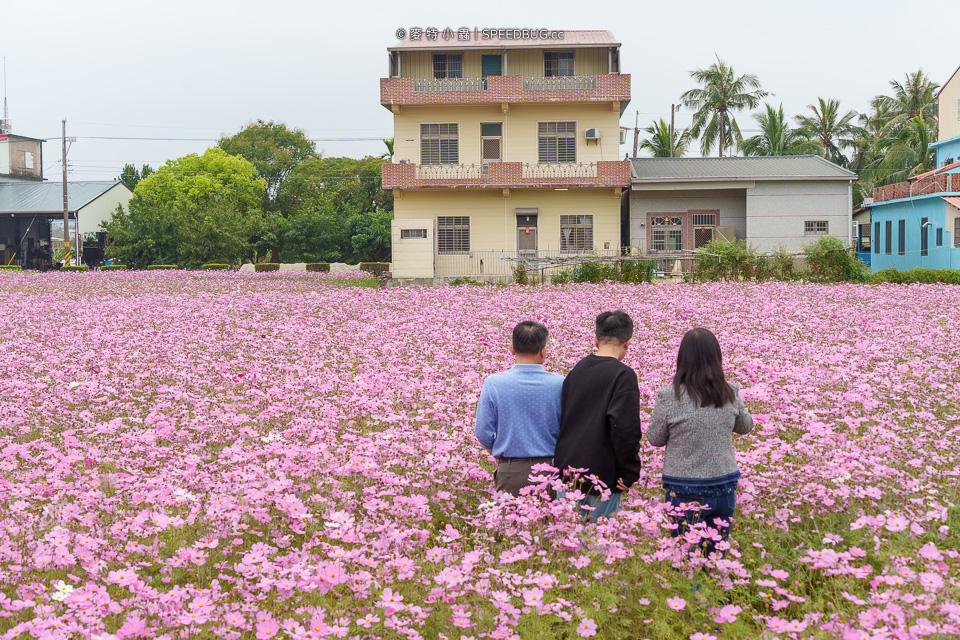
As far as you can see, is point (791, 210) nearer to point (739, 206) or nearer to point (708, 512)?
point (739, 206)

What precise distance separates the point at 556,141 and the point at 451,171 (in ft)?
15.5

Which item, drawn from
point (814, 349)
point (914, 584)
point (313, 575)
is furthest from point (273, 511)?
point (814, 349)

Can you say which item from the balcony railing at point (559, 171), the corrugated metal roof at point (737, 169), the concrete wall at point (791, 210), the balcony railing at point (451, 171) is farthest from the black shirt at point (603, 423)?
the concrete wall at point (791, 210)

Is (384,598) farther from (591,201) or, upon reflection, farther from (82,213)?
(82,213)

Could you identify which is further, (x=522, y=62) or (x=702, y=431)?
(x=522, y=62)

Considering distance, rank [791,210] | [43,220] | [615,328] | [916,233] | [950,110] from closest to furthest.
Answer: [615,328] < [791,210] < [916,233] < [950,110] < [43,220]

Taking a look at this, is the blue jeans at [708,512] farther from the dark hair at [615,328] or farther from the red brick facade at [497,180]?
the red brick facade at [497,180]

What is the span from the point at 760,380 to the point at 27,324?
13360mm

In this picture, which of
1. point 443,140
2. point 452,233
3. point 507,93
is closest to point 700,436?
point 507,93

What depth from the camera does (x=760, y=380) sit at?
8.88 meters

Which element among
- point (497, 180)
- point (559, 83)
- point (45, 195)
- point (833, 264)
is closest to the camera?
point (833, 264)

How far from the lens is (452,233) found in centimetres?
3812

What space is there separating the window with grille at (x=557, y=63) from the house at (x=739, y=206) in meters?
5.23

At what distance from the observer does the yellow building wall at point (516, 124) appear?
37.6 metres
